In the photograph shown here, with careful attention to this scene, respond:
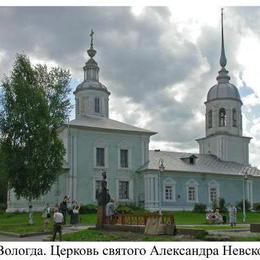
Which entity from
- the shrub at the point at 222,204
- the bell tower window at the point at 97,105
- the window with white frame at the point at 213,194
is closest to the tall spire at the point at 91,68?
the bell tower window at the point at 97,105

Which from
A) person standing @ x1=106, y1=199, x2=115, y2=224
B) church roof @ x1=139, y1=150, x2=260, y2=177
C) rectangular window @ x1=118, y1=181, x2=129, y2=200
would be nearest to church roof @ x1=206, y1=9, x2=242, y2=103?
church roof @ x1=139, y1=150, x2=260, y2=177

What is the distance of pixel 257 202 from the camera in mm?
58531

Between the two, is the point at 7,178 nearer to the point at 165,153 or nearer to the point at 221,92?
the point at 165,153

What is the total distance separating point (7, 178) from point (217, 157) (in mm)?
30131

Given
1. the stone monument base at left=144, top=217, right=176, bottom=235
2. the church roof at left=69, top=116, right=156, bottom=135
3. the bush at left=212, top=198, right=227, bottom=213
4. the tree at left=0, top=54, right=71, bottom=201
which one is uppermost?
the church roof at left=69, top=116, right=156, bottom=135

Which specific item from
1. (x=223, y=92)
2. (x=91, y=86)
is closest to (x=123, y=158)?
(x=91, y=86)

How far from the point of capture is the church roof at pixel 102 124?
1988 inches

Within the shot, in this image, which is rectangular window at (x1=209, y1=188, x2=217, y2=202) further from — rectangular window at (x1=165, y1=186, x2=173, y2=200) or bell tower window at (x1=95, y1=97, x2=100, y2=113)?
bell tower window at (x1=95, y1=97, x2=100, y2=113)

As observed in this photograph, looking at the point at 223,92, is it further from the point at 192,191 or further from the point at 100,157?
the point at 100,157

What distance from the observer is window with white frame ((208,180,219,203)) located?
181 feet

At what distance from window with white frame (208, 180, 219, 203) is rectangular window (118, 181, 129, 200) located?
8.35 metres

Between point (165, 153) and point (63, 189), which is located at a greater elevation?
point (165, 153)
